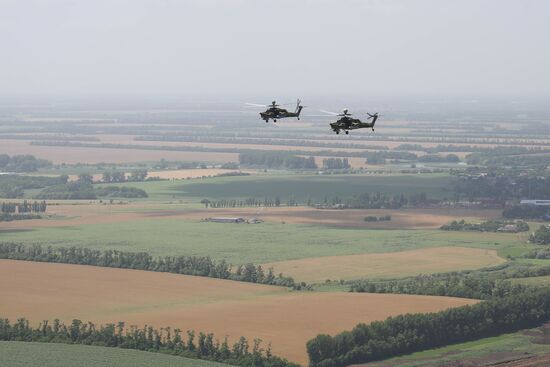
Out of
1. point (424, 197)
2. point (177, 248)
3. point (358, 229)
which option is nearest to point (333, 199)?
point (424, 197)

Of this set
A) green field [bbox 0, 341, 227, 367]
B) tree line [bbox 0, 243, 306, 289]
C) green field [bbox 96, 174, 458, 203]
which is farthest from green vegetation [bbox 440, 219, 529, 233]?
green field [bbox 0, 341, 227, 367]

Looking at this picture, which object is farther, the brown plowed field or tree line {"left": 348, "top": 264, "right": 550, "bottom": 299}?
the brown plowed field

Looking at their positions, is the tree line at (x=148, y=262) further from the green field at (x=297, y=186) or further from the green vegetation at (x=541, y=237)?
the green field at (x=297, y=186)

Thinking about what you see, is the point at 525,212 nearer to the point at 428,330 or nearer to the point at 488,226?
the point at 488,226

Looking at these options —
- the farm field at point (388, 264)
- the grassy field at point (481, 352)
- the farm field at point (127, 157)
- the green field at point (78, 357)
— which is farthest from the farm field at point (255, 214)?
the farm field at point (127, 157)

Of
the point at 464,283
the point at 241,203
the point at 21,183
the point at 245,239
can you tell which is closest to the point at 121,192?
the point at 21,183

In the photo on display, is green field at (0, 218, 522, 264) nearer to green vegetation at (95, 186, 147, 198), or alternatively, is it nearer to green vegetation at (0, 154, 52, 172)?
green vegetation at (95, 186, 147, 198)

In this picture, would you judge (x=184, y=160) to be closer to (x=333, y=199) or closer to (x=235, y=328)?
(x=333, y=199)
